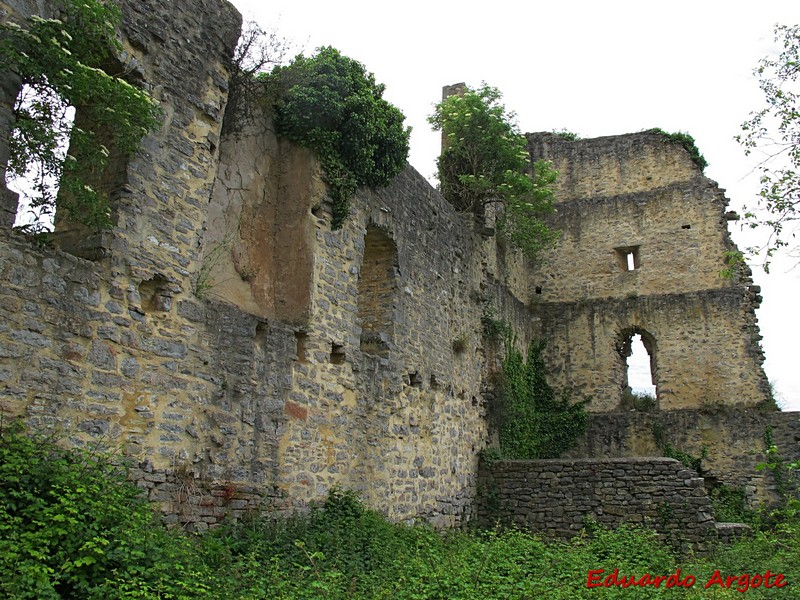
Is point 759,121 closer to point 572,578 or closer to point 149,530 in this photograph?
point 572,578

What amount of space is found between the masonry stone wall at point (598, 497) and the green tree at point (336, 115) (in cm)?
661

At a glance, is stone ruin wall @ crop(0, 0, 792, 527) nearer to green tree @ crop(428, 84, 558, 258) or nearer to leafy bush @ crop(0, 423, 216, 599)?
leafy bush @ crop(0, 423, 216, 599)

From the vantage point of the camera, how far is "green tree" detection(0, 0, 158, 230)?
5.76 m

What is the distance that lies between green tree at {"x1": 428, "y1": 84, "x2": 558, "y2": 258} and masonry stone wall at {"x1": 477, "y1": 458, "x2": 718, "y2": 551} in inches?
230

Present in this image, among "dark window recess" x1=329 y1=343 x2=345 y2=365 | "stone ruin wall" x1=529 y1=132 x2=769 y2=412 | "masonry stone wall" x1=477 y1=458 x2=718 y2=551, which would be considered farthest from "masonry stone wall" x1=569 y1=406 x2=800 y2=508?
"dark window recess" x1=329 y1=343 x2=345 y2=365

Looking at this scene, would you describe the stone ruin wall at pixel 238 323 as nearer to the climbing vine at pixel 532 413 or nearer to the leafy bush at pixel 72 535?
the leafy bush at pixel 72 535

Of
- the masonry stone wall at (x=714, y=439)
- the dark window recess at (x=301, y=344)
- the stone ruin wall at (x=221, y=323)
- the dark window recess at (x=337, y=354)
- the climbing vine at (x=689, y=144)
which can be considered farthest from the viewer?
the climbing vine at (x=689, y=144)

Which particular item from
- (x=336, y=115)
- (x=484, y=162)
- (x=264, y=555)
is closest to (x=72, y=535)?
(x=264, y=555)

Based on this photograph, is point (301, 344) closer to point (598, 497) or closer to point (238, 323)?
point (238, 323)

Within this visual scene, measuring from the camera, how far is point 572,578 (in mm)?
7738

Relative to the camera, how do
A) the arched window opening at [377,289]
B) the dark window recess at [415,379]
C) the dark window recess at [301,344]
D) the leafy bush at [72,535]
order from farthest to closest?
the dark window recess at [415,379] < the arched window opening at [377,289] < the dark window recess at [301,344] < the leafy bush at [72,535]

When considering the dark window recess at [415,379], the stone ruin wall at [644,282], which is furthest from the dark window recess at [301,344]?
the stone ruin wall at [644,282]

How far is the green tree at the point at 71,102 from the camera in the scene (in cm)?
576

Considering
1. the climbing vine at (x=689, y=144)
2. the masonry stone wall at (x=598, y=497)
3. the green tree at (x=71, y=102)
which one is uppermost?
the climbing vine at (x=689, y=144)
